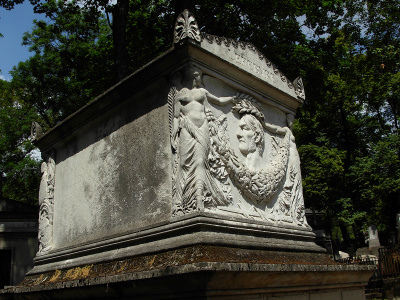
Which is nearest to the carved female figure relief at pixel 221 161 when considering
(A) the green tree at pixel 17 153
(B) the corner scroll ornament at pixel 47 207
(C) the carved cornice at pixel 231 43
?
(C) the carved cornice at pixel 231 43

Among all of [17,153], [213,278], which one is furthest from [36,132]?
Answer: [17,153]

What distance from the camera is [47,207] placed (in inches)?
277

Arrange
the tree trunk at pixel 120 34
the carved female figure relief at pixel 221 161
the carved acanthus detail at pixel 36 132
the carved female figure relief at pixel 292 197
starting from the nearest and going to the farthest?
the carved female figure relief at pixel 221 161
the carved female figure relief at pixel 292 197
the carved acanthus detail at pixel 36 132
the tree trunk at pixel 120 34

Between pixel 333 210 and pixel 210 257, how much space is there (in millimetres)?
19945

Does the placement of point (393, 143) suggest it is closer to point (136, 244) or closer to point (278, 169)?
point (278, 169)

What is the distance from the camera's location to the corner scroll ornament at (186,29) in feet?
16.1

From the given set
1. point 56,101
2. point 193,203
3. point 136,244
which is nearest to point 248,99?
point 193,203

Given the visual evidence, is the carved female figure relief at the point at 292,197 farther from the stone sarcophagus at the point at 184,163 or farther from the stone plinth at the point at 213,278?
the stone plinth at the point at 213,278

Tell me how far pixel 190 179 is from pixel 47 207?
357cm

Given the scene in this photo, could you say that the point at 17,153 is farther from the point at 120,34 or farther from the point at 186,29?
the point at 186,29

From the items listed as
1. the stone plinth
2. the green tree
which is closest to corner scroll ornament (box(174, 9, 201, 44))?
the stone plinth

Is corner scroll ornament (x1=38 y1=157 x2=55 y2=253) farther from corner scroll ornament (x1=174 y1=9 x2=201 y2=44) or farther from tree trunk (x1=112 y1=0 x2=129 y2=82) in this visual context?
corner scroll ornament (x1=174 y1=9 x2=201 y2=44)

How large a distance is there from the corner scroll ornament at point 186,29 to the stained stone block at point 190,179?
14 mm

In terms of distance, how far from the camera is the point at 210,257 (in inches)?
159
